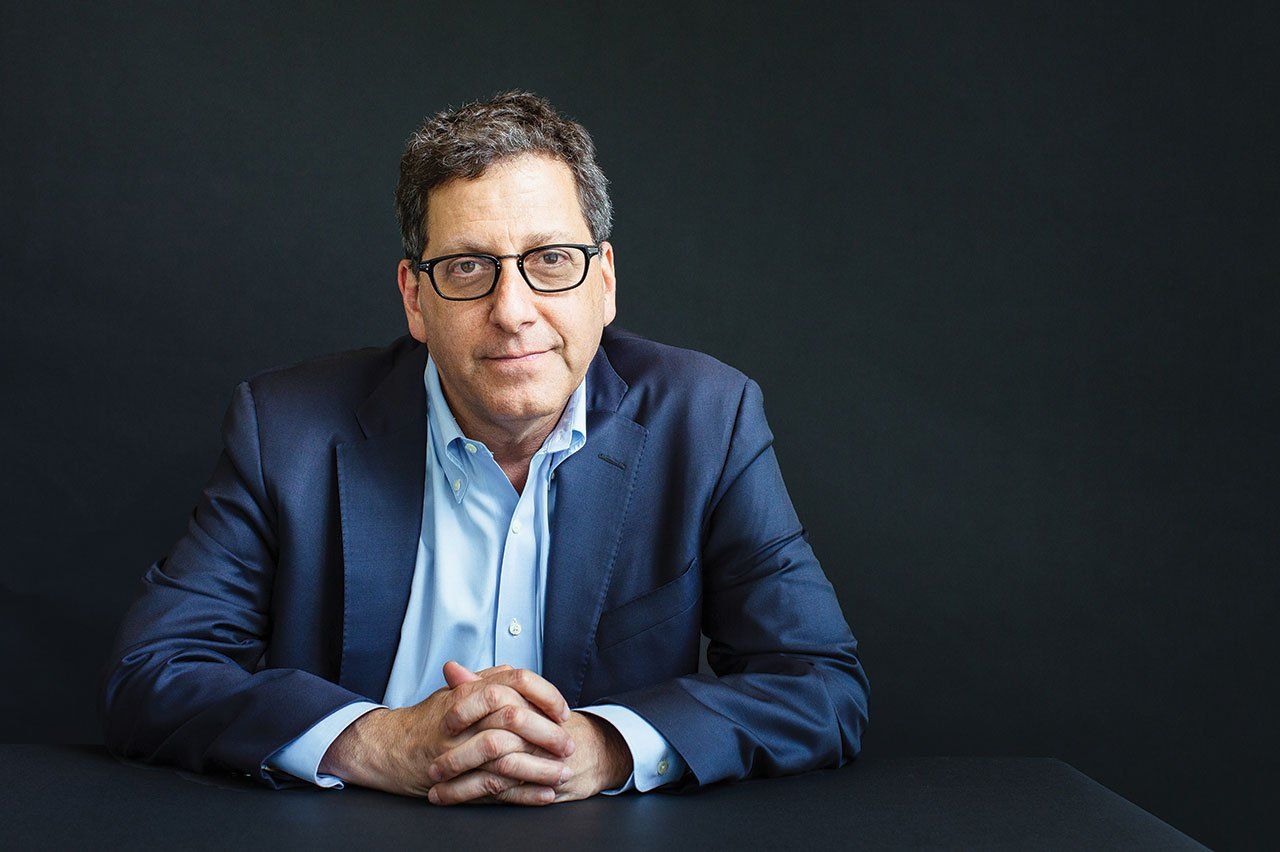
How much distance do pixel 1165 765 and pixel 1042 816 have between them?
2.09 metres

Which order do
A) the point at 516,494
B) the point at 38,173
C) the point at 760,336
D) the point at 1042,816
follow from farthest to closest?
the point at 760,336, the point at 38,173, the point at 516,494, the point at 1042,816

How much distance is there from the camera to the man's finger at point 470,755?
5.69 ft

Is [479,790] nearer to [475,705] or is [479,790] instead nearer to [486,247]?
[475,705]

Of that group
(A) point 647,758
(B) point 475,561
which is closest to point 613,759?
(A) point 647,758

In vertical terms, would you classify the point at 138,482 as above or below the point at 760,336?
below

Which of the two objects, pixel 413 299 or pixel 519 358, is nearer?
pixel 519 358

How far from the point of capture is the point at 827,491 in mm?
3596

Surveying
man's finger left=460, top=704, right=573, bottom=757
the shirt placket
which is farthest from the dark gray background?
man's finger left=460, top=704, right=573, bottom=757

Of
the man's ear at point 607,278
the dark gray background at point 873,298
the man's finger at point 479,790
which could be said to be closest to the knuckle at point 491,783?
the man's finger at point 479,790

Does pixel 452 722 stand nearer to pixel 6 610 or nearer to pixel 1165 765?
pixel 6 610

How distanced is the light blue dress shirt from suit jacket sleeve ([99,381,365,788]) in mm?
263

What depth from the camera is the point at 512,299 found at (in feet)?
7.14

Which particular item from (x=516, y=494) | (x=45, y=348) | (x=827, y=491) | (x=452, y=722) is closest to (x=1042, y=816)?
(x=452, y=722)

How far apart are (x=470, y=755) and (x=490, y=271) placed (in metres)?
0.82
